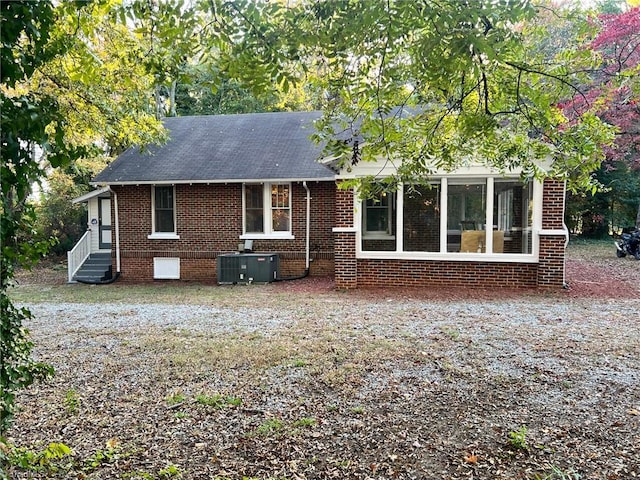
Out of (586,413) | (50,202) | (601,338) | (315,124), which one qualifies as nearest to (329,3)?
(315,124)

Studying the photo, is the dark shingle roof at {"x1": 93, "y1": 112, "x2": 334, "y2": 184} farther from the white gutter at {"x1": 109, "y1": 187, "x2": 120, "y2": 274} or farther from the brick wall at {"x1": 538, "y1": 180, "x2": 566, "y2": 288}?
the brick wall at {"x1": 538, "y1": 180, "x2": 566, "y2": 288}

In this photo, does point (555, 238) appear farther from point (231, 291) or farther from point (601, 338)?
point (231, 291)

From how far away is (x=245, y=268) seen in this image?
457 inches

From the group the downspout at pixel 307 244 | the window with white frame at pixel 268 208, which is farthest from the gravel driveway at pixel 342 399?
the window with white frame at pixel 268 208

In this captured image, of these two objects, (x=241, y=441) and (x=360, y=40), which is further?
(x=241, y=441)

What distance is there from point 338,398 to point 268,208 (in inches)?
350

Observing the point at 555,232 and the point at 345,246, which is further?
the point at 345,246

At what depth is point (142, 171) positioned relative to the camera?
12648 mm

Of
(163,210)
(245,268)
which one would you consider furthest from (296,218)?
(163,210)

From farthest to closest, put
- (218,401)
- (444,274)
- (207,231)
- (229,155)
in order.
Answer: (229,155)
(207,231)
(444,274)
(218,401)

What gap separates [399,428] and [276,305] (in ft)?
17.2

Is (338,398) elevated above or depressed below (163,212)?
below

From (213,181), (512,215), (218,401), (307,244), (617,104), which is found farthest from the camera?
(307,244)

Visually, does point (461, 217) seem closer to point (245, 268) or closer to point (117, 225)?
point (245, 268)
